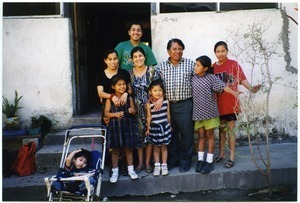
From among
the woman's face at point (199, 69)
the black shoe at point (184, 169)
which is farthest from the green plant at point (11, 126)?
the woman's face at point (199, 69)

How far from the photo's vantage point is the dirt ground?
4199 millimetres

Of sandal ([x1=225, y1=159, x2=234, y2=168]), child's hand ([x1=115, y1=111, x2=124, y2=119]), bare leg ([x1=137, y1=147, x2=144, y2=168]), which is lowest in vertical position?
sandal ([x1=225, y1=159, x2=234, y2=168])

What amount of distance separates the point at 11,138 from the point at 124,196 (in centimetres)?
207

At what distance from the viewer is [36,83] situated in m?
5.59

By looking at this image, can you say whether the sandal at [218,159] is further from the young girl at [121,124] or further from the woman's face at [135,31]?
the woman's face at [135,31]

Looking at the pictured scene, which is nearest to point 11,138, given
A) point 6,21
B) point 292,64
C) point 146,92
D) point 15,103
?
point 15,103

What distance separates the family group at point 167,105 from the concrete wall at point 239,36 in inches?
38.9

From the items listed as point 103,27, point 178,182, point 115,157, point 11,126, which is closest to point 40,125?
point 11,126

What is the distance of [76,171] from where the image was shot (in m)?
3.91

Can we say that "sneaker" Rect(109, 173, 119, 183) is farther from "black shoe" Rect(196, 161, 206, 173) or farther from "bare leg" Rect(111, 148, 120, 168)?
"black shoe" Rect(196, 161, 206, 173)

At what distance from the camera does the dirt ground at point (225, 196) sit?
420 cm

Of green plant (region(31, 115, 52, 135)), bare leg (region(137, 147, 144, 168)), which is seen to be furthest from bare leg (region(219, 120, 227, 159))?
green plant (region(31, 115, 52, 135))

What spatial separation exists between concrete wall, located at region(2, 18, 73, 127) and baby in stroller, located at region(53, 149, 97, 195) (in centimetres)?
174

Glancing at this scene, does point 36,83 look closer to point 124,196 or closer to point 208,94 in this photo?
point 124,196
